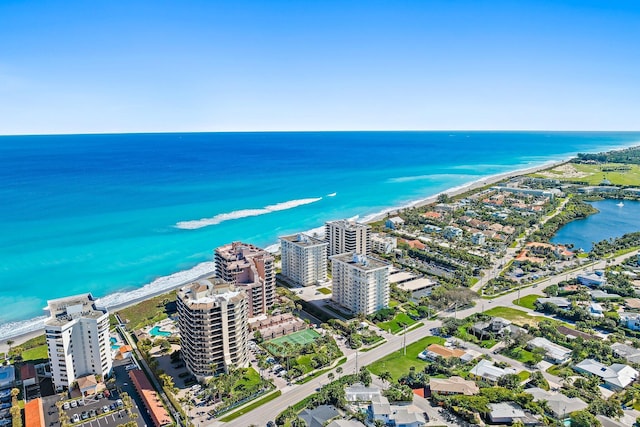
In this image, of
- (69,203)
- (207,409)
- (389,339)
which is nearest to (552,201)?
(389,339)

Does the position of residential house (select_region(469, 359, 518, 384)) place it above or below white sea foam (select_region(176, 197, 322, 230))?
below

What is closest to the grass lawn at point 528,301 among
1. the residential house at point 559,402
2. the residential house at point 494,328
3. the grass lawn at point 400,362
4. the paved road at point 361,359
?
the paved road at point 361,359

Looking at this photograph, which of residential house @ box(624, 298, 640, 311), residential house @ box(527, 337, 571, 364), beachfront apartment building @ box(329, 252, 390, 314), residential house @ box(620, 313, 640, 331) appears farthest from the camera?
residential house @ box(624, 298, 640, 311)

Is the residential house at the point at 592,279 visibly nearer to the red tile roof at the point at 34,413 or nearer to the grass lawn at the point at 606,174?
the red tile roof at the point at 34,413

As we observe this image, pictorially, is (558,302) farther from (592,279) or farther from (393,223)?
(393,223)

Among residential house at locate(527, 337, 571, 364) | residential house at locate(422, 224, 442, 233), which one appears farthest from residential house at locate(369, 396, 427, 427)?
residential house at locate(422, 224, 442, 233)

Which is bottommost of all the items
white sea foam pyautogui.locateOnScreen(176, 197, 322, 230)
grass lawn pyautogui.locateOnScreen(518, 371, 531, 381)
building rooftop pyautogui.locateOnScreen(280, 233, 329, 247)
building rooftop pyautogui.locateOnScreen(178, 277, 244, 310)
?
grass lawn pyautogui.locateOnScreen(518, 371, 531, 381)

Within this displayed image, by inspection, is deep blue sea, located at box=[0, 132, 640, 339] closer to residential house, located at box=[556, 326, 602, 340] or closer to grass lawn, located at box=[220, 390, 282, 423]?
grass lawn, located at box=[220, 390, 282, 423]

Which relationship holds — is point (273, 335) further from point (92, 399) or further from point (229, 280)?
point (92, 399)
